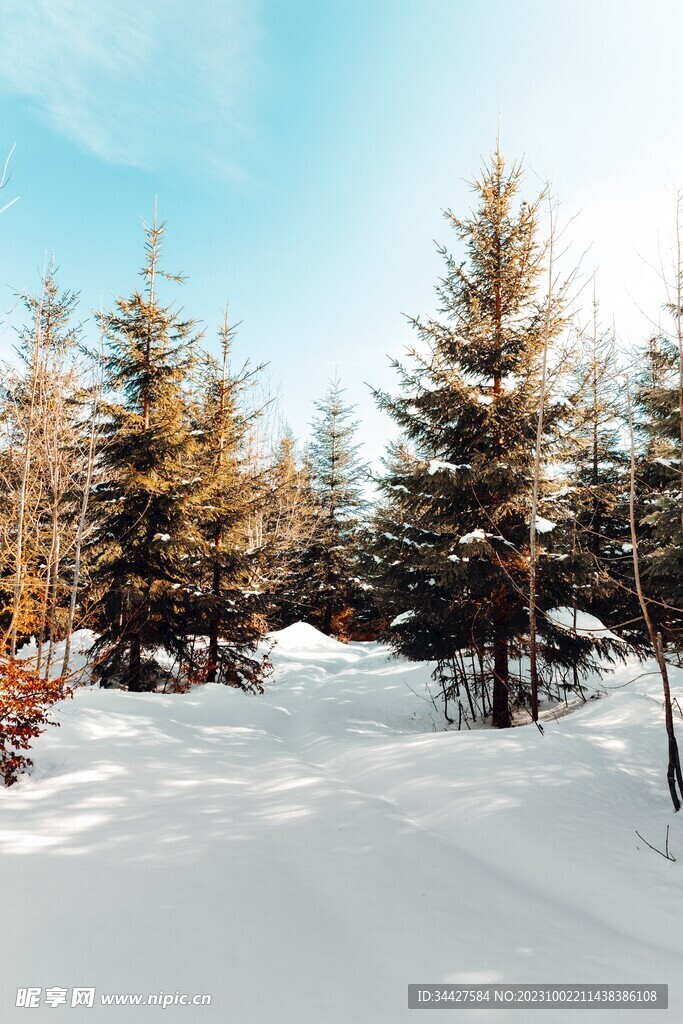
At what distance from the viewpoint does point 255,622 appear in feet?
40.4

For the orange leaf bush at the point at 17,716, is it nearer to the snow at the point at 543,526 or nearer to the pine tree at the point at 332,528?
the snow at the point at 543,526

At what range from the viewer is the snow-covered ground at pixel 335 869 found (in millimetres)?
2695

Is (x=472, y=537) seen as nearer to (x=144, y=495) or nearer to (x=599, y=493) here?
(x=599, y=493)

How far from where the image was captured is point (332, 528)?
89.6 feet

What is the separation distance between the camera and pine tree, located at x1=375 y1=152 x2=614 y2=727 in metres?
9.10

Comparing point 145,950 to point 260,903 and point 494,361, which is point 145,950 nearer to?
point 260,903

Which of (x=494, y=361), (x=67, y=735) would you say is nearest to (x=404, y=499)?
(x=494, y=361)

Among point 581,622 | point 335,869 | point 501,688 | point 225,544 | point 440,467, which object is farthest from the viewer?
point 225,544

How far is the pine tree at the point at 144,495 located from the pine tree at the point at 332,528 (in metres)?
14.3

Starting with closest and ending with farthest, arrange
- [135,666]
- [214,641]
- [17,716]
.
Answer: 1. [17,716]
2. [135,666]
3. [214,641]

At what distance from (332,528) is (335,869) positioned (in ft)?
77.1

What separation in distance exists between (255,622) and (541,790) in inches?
321

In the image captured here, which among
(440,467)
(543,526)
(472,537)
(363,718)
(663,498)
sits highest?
(440,467)

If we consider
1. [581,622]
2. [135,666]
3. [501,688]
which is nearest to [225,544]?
[135,666]
